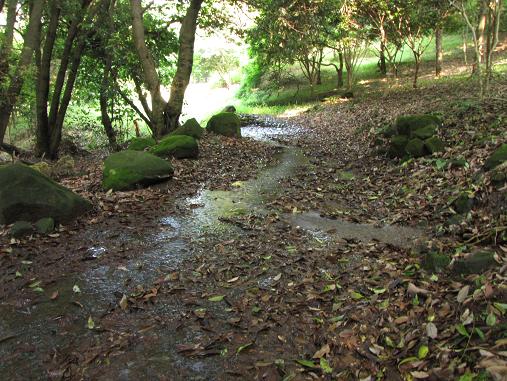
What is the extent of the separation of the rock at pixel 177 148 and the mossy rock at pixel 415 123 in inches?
206

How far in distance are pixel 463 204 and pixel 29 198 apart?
6377 millimetres

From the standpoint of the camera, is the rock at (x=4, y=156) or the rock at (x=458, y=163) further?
the rock at (x=4, y=156)

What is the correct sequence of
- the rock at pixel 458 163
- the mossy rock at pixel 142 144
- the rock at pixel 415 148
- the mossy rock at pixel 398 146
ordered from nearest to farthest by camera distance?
the rock at pixel 458 163 < the rock at pixel 415 148 < the mossy rock at pixel 398 146 < the mossy rock at pixel 142 144

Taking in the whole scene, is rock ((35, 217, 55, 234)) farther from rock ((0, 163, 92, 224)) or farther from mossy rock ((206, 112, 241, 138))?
mossy rock ((206, 112, 241, 138))

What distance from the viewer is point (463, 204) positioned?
5.98 meters

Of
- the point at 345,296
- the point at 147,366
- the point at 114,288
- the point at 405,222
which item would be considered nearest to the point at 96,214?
the point at 114,288

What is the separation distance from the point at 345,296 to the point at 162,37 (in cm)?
1515

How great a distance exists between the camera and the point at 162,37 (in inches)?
666

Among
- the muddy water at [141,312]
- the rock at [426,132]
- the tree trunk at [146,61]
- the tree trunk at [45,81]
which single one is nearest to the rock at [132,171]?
the muddy water at [141,312]

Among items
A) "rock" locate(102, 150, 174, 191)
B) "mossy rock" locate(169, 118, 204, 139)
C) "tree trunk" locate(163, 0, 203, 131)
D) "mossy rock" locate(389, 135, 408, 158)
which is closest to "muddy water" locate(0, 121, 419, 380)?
"rock" locate(102, 150, 174, 191)

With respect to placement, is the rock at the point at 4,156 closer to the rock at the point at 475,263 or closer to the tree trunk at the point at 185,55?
the tree trunk at the point at 185,55

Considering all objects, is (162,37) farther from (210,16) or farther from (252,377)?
(252,377)

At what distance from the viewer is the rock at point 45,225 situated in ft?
20.2

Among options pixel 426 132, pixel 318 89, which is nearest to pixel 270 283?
pixel 426 132
